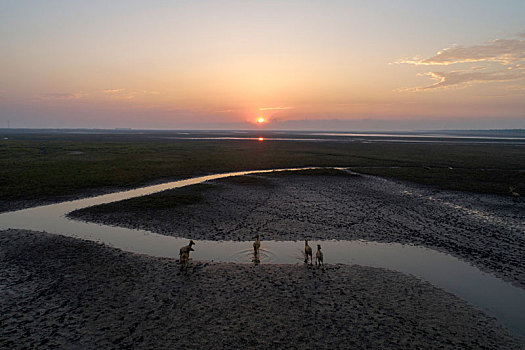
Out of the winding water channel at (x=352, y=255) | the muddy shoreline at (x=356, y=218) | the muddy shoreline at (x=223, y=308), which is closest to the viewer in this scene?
the muddy shoreline at (x=223, y=308)

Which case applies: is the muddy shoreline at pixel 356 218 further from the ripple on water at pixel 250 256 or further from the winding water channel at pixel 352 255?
the ripple on water at pixel 250 256

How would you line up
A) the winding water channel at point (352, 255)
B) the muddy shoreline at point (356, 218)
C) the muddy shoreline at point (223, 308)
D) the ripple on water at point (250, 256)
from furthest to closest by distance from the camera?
1. the muddy shoreline at point (356, 218)
2. the ripple on water at point (250, 256)
3. the winding water channel at point (352, 255)
4. the muddy shoreline at point (223, 308)

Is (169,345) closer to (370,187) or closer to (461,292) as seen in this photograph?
(461,292)

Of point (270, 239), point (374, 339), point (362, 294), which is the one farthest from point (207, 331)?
point (270, 239)

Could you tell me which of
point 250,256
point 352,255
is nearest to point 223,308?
point 250,256

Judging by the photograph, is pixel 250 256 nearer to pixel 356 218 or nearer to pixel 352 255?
pixel 352 255

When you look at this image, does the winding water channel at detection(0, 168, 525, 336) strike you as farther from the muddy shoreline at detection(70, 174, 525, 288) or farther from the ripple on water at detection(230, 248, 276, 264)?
the muddy shoreline at detection(70, 174, 525, 288)

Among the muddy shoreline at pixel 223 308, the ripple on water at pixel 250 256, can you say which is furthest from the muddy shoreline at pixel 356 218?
the muddy shoreline at pixel 223 308
